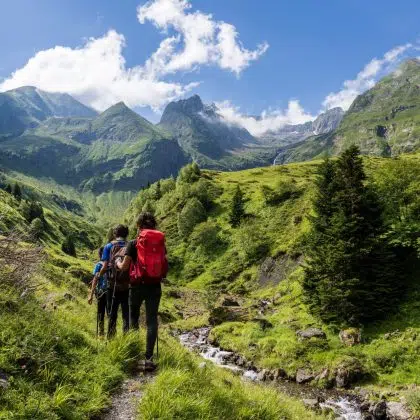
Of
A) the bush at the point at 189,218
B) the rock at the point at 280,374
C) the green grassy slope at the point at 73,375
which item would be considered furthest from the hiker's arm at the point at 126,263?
the bush at the point at 189,218

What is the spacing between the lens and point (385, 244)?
37.1 m

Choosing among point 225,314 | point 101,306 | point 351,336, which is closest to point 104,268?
point 101,306

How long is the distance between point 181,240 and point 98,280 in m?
90.1

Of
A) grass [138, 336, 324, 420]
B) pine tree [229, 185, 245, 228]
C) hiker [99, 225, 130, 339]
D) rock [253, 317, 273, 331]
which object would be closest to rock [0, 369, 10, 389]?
grass [138, 336, 324, 420]

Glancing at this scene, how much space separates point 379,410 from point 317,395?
4508 mm

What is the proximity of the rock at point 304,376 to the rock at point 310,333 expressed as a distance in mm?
4584

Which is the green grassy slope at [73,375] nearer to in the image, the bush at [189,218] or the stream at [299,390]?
the stream at [299,390]

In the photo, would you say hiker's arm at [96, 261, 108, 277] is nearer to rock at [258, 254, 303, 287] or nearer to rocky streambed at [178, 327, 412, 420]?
rocky streambed at [178, 327, 412, 420]

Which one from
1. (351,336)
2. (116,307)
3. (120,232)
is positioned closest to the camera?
(116,307)

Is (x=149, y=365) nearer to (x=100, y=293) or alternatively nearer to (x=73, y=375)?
(x=73, y=375)

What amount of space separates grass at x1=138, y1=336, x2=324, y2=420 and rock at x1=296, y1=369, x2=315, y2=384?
19905mm

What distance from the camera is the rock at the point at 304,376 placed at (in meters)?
30.4

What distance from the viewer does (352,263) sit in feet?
121

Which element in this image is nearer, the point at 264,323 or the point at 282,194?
the point at 264,323
